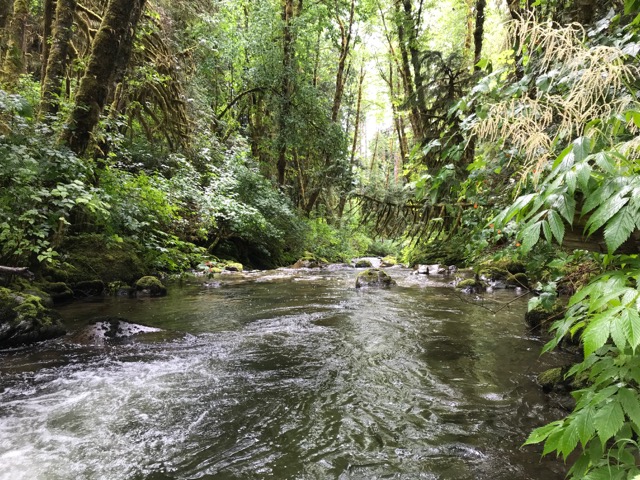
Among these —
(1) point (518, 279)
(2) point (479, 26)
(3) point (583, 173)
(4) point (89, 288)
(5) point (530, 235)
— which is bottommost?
(4) point (89, 288)

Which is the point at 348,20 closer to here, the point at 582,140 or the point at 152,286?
the point at 152,286

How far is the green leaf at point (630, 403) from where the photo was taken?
1.40 metres

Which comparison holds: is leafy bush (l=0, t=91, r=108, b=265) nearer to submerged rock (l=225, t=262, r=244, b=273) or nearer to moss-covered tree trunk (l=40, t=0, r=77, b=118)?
moss-covered tree trunk (l=40, t=0, r=77, b=118)

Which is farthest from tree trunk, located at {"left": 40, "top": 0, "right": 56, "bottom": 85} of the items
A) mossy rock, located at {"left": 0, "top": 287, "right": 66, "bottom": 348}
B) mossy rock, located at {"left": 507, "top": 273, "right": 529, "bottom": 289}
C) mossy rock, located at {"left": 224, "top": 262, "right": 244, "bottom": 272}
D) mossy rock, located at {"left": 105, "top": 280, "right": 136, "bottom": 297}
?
mossy rock, located at {"left": 507, "top": 273, "right": 529, "bottom": 289}

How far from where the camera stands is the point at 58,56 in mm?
8031

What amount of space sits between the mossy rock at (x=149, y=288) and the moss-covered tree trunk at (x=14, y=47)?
525cm

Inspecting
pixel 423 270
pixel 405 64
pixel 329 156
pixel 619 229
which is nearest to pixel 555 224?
pixel 619 229

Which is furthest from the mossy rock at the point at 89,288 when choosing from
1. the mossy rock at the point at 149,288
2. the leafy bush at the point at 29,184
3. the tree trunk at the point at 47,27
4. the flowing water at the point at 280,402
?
the tree trunk at the point at 47,27

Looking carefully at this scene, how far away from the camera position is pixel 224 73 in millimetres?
19719

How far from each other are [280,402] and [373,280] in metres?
8.54

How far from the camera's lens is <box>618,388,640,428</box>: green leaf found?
140 cm

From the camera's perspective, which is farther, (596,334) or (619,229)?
(619,229)

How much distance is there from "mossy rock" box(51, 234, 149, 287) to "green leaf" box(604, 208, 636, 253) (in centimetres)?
929

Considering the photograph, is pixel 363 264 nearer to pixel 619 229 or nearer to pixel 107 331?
pixel 107 331
